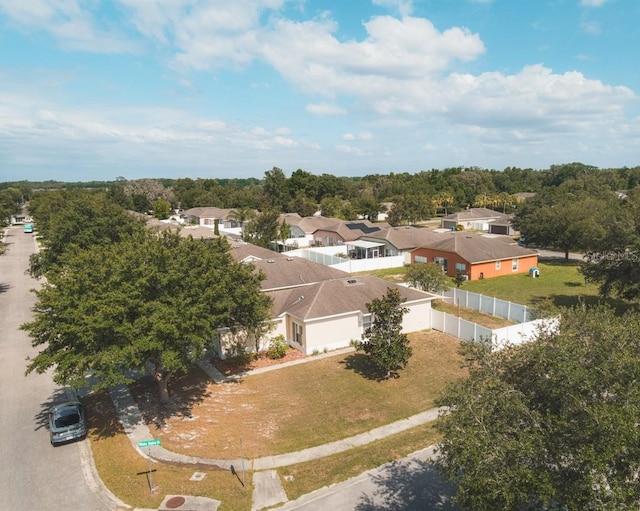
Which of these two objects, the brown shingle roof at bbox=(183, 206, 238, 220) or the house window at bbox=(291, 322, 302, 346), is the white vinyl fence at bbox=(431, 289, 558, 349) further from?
the brown shingle roof at bbox=(183, 206, 238, 220)

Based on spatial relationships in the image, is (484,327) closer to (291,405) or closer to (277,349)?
(277,349)

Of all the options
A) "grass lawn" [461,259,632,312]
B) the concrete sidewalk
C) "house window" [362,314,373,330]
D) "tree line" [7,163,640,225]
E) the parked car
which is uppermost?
"tree line" [7,163,640,225]

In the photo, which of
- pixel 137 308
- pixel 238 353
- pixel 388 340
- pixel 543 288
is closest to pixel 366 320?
pixel 388 340

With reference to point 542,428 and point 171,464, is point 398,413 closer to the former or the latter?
point 171,464

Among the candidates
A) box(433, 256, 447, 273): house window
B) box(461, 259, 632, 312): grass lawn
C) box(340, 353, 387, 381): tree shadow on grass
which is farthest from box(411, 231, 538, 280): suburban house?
box(340, 353, 387, 381): tree shadow on grass

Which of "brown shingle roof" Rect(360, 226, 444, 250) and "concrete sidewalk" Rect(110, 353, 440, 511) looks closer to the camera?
"concrete sidewalk" Rect(110, 353, 440, 511)

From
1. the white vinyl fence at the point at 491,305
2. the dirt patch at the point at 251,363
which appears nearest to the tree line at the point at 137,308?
the dirt patch at the point at 251,363
